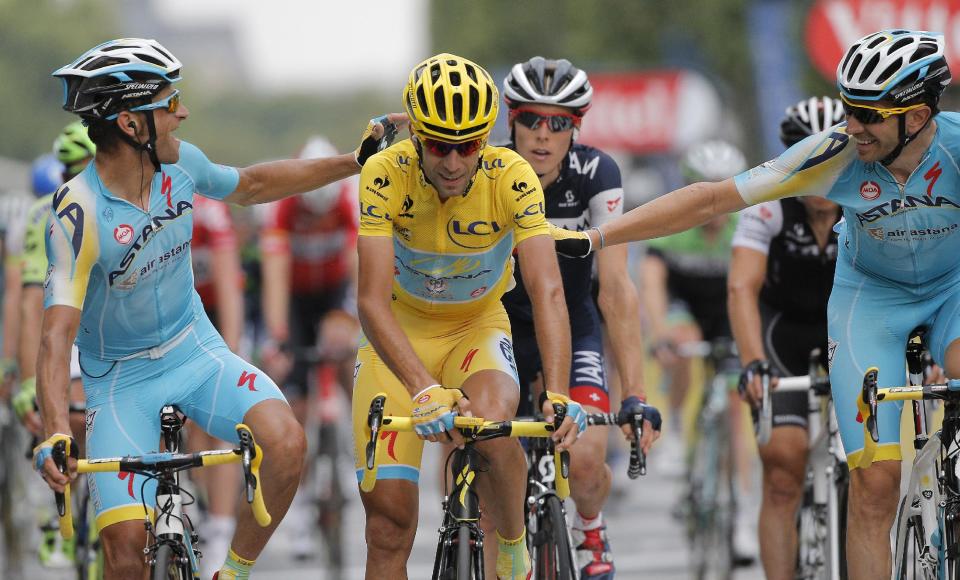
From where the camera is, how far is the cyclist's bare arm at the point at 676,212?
667cm

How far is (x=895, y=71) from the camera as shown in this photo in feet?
20.4

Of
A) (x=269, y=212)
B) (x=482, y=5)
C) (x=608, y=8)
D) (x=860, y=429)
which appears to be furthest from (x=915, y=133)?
(x=482, y=5)

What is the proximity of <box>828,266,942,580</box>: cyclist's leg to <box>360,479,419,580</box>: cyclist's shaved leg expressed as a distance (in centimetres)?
176

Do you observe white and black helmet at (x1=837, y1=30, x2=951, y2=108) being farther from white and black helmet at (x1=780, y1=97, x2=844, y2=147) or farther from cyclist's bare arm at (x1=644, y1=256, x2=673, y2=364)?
cyclist's bare arm at (x1=644, y1=256, x2=673, y2=364)

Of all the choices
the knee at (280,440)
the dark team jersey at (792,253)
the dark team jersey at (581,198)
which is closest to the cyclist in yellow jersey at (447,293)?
the knee at (280,440)

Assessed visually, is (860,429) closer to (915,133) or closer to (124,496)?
(915,133)

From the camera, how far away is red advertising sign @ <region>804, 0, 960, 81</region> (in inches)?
698

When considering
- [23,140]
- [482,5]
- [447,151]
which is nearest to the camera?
[447,151]

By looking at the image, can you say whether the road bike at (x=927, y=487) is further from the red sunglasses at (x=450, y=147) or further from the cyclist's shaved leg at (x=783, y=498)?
the red sunglasses at (x=450, y=147)

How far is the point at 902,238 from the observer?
21.4 ft

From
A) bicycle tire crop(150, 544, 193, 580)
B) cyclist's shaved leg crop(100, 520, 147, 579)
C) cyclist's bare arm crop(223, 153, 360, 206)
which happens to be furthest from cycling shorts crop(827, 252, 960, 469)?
cyclist's shaved leg crop(100, 520, 147, 579)

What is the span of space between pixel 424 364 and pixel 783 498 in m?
2.24

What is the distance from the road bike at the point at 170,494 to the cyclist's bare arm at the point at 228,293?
3118mm

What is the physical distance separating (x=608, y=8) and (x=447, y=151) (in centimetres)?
4016
